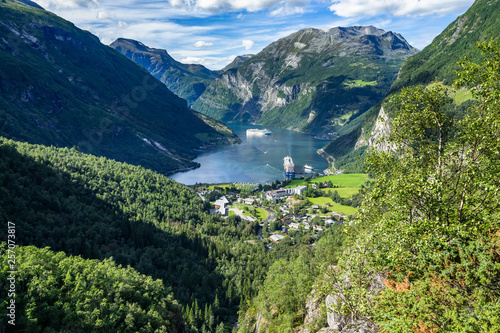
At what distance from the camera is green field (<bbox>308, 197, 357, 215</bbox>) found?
3748 inches

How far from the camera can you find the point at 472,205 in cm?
1034

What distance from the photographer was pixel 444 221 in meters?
10.5

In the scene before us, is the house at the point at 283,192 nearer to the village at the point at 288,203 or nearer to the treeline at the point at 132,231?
the village at the point at 288,203

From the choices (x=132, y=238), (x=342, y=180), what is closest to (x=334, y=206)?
(x=342, y=180)

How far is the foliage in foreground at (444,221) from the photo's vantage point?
905 cm

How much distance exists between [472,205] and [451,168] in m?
1.65

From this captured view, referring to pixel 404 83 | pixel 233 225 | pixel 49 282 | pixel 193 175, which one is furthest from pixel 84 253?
pixel 404 83

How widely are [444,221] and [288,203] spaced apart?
10014 cm

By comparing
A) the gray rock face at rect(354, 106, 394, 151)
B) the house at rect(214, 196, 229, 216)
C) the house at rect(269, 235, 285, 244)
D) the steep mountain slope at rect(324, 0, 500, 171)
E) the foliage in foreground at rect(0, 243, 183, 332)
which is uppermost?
the steep mountain slope at rect(324, 0, 500, 171)

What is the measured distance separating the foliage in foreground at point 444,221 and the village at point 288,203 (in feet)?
221

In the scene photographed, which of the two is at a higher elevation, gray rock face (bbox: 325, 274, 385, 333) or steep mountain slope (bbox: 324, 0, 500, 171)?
steep mountain slope (bbox: 324, 0, 500, 171)

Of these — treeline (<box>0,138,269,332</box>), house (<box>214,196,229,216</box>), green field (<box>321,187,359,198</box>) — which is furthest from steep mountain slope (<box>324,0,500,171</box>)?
treeline (<box>0,138,269,332</box>)

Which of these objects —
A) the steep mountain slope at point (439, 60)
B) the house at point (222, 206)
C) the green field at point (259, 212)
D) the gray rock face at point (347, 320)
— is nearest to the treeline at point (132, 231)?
the house at point (222, 206)

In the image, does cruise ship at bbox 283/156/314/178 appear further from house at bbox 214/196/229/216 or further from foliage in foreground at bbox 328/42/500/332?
foliage in foreground at bbox 328/42/500/332
